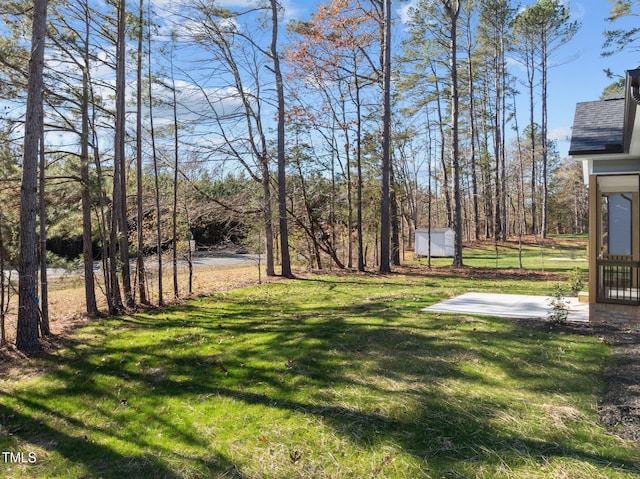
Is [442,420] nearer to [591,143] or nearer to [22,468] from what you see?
[22,468]

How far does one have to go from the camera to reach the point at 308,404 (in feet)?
12.0

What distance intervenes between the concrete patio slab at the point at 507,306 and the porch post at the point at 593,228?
0.33m

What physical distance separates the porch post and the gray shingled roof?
1.99ft

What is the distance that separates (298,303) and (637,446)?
575 cm

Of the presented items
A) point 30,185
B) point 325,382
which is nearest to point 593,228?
point 325,382

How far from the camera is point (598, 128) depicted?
25.3ft

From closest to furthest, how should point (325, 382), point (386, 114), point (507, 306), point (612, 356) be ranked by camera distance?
point (325, 382), point (612, 356), point (507, 306), point (386, 114)

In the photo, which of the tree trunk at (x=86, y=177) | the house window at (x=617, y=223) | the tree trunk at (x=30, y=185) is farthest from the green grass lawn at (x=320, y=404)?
the house window at (x=617, y=223)

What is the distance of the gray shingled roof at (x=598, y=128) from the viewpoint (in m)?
6.97

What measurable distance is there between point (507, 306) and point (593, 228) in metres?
2.03

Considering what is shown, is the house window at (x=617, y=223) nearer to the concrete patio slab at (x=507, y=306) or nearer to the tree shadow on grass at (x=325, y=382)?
the concrete patio slab at (x=507, y=306)

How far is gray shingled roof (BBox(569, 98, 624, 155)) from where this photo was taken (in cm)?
697

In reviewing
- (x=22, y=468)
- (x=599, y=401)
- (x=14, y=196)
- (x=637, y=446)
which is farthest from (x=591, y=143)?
(x=14, y=196)

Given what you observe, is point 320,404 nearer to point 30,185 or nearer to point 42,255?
point 30,185
